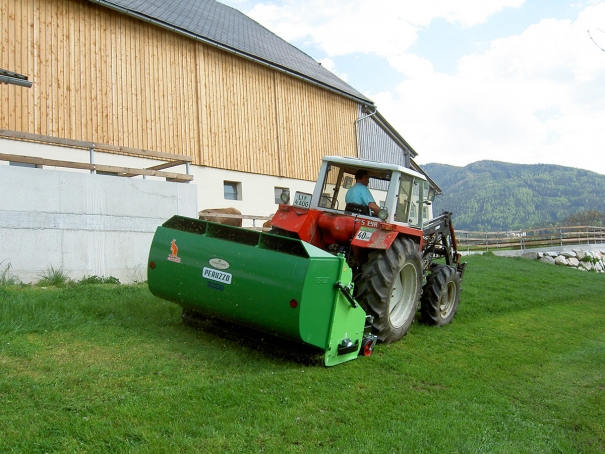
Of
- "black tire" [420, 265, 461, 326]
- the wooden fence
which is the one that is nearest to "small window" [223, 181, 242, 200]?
"black tire" [420, 265, 461, 326]

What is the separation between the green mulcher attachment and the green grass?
363 millimetres

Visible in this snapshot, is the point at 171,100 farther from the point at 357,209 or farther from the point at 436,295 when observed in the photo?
the point at 436,295

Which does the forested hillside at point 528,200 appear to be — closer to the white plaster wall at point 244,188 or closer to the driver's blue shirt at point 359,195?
the white plaster wall at point 244,188

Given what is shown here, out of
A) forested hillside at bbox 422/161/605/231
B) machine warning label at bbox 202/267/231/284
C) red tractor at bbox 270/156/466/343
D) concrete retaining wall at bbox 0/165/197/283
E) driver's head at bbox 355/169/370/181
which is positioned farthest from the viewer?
forested hillside at bbox 422/161/605/231

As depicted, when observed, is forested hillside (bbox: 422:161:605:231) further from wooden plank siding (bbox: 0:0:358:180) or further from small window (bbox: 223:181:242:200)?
small window (bbox: 223:181:242:200)

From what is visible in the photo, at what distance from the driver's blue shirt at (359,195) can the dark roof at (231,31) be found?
9796 millimetres

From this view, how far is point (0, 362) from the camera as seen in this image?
4.68 meters

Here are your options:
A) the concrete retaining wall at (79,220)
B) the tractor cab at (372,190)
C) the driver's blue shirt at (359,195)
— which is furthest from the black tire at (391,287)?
the concrete retaining wall at (79,220)

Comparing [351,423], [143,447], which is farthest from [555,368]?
[143,447]

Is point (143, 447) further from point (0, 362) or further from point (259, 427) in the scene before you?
point (0, 362)

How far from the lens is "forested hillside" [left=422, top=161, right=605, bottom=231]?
148 m

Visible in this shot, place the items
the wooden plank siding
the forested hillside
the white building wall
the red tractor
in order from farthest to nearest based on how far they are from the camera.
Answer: the forested hillside → the wooden plank siding → the white building wall → the red tractor

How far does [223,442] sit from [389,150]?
24423 millimetres

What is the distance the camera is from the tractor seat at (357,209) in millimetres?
7152
